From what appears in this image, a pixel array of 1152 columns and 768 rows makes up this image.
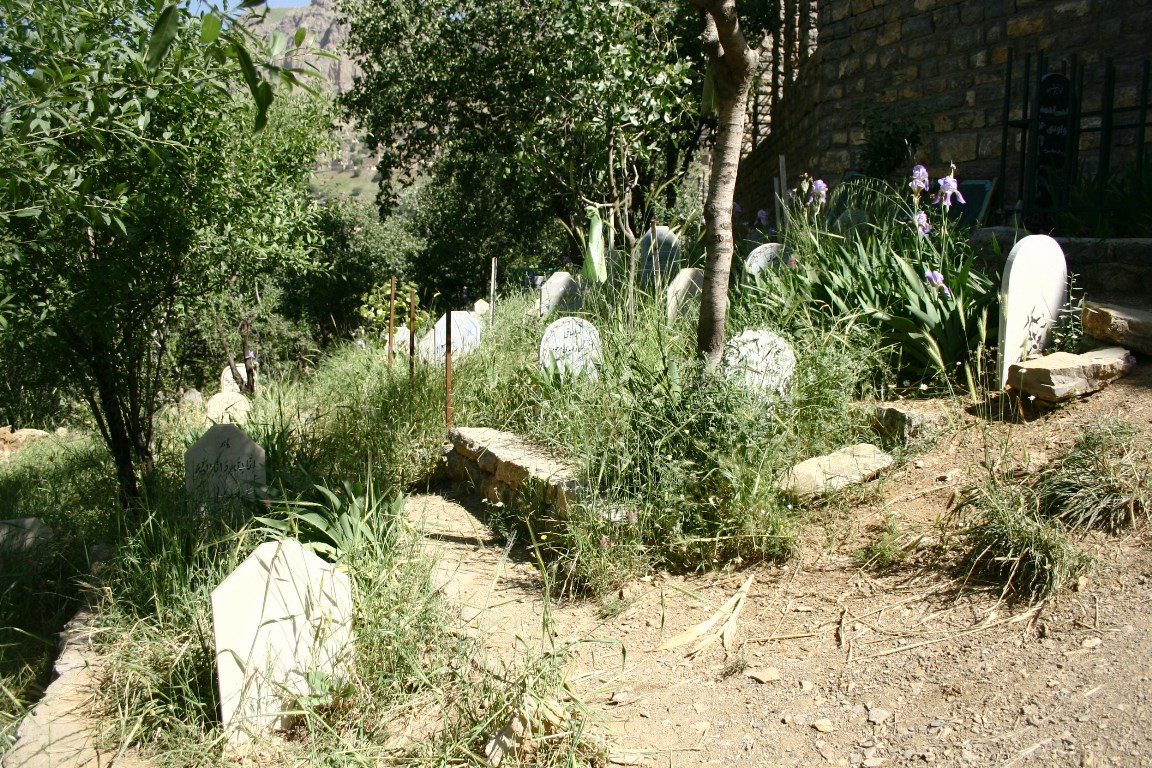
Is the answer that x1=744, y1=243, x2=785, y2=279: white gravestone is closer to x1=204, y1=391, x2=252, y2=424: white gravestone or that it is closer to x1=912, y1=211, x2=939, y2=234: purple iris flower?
x1=912, y1=211, x2=939, y2=234: purple iris flower

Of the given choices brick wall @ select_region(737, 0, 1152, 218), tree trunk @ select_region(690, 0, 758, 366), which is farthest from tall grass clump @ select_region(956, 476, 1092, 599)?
brick wall @ select_region(737, 0, 1152, 218)

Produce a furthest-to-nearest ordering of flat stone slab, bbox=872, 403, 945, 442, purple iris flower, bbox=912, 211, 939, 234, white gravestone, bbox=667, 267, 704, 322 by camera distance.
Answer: white gravestone, bbox=667, 267, 704, 322
purple iris flower, bbox=912, 211, 939, 234
flat stone slab, bbox=872, 403, 945, 442

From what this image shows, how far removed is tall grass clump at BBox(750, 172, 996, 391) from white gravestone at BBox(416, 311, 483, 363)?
2508 millimetres

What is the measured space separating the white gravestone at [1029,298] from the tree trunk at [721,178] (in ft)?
4.42

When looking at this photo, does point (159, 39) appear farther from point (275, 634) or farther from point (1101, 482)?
point (1101, 482)

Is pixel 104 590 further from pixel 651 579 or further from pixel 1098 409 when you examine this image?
pixel 1098 409

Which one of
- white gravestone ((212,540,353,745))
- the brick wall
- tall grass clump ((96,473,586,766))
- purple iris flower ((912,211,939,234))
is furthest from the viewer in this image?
the brick wall

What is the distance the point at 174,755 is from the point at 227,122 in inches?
140

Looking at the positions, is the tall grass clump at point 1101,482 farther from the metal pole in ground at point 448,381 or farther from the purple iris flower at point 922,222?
the metal pole in ground at point 448,381

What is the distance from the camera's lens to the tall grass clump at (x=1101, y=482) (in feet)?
10.3

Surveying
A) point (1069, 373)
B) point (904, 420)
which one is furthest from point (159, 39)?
point (1069, 373)

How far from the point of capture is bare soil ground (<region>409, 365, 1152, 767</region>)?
251 cm

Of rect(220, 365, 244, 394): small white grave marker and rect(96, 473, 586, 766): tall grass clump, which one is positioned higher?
rect(220, 365, 244, 394): small white grave marker

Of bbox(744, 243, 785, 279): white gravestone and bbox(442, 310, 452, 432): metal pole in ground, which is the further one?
bbox(744, 243, 785, 279): white gravestone
